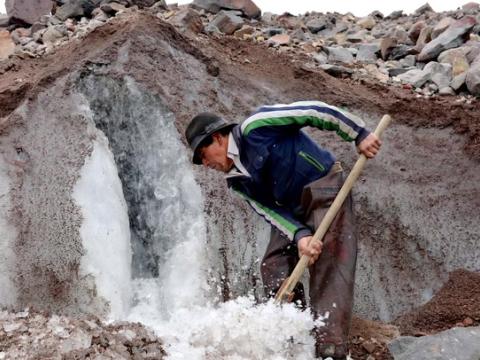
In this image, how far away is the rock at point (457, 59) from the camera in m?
8.33

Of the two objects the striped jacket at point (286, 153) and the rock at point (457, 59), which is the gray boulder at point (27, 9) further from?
the striped jacket at point (286, 153)

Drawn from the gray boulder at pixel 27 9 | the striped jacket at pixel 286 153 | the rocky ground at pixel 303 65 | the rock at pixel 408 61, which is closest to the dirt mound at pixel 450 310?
the rocky ground at pixel 303 65

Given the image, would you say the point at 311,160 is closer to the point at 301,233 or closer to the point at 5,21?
the point at 301,233

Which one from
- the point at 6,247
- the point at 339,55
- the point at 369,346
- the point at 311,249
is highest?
the point at 339,55

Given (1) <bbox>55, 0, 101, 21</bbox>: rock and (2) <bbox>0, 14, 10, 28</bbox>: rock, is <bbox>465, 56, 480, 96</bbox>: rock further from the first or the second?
(2) <bbox>0, 14, 10, 28</bbox>: rock

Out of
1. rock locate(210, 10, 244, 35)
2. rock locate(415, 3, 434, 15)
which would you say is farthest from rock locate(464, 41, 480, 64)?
rock locate(415, 3, 434, 15)

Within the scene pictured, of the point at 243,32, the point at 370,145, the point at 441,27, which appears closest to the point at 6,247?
the point at 370,145

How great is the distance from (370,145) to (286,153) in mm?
492

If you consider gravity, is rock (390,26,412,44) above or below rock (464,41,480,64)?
below

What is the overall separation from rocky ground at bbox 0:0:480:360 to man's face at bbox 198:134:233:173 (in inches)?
42.8

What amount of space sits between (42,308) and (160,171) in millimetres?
1626

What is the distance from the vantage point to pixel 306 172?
407cm

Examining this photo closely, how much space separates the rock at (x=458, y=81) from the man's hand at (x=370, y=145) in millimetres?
4374

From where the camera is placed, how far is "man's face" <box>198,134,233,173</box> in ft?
13.2
